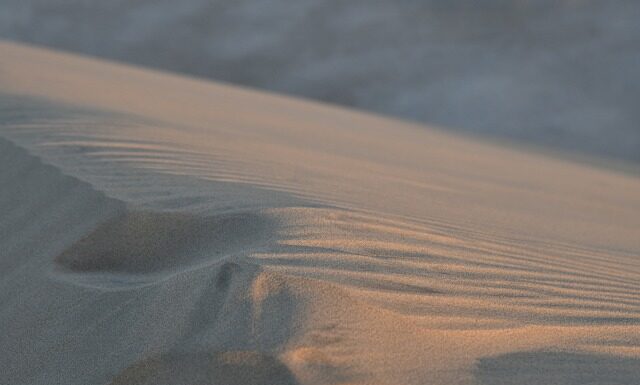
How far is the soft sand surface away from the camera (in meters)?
1.52

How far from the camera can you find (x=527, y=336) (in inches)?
68.6

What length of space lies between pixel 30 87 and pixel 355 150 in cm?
230

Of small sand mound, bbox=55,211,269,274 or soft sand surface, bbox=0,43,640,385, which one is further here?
small sand mound, bbox=55,211,269,274

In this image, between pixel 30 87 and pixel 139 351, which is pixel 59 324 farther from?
pixel 30 87

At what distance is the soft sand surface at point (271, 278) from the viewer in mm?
1523

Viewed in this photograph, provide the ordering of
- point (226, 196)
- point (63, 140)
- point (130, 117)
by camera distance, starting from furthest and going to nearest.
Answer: point (130, 117), point (63, 140), point (226, 196)

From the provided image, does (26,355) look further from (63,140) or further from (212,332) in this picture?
(63,140)

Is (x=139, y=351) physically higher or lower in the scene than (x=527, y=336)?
lower

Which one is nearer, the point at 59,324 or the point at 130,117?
the point at 59,324

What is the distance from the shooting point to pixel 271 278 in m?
1.72

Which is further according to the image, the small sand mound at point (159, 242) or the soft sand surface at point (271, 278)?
the small sand mound at point (159, 242)

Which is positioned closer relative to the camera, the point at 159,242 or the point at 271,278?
the point at 271,278

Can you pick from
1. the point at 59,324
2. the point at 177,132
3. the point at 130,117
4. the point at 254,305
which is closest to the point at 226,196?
the point at 59,324

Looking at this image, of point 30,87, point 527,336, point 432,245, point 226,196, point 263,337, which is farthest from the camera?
point 30,87
